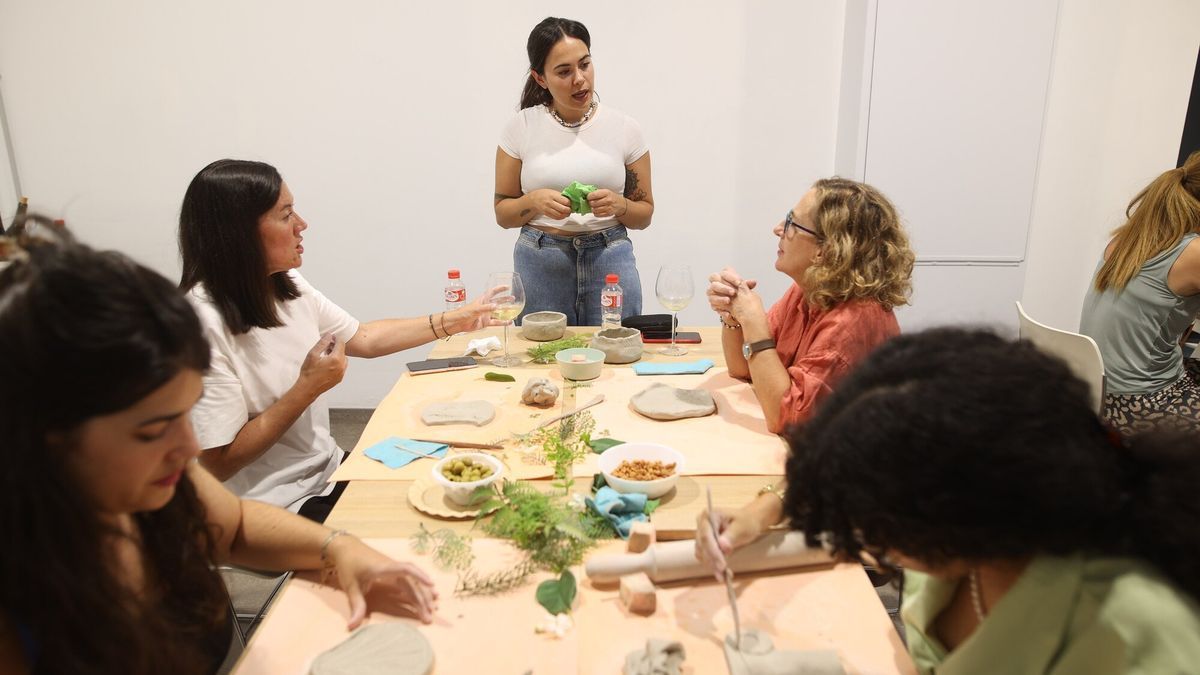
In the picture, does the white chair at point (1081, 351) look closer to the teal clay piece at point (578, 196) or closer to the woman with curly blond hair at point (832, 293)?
the woman with curly blond hair at point (832, 293)

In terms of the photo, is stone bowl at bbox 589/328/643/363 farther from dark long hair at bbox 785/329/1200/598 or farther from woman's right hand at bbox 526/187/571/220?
dark long hair at bbox 785/329/1200/598

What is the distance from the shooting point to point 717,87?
397 cm

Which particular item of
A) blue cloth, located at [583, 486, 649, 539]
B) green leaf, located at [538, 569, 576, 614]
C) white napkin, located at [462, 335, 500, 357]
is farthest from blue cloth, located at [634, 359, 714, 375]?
green leaf, located at [538, 569, 576, 614]

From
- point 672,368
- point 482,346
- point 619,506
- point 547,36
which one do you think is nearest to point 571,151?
point 547,36

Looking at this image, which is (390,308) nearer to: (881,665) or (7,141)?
(7,141)

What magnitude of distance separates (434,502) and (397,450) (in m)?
0.29

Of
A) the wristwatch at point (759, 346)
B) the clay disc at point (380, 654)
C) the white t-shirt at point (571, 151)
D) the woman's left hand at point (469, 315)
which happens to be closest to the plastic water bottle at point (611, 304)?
the woman's left hand at point (469, 315)

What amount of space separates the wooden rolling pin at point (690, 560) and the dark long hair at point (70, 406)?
650 mm

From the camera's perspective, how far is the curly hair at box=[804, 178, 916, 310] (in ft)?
6.28

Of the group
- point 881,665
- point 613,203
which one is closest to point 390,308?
point 613,203

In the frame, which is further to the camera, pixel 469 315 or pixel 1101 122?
pixel 1101 122

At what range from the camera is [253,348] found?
1.90m

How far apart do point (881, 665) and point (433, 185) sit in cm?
358

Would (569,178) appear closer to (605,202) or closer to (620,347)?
(605,202)
